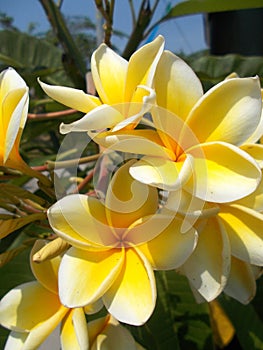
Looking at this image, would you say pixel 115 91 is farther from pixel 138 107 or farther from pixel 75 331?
pixel 75 331

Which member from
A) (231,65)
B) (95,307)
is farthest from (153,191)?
(231,65)

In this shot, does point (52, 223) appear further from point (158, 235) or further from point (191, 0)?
point (191, 0)

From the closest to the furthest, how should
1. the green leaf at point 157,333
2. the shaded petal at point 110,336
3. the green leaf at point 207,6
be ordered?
the shaded petal at point 110,336 → the green leaf at point 157,333 → the green leaf at point 207,6

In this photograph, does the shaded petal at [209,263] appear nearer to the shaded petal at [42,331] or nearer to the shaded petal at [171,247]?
the shaded petal at [171,247]

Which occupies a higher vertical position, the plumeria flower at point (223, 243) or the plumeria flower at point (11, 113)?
the plumeria flower at point (11, 113)

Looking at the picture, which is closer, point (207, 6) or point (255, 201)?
point (255, 201)

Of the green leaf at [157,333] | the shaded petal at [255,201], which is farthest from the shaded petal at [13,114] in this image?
the green leaf at [157,333]

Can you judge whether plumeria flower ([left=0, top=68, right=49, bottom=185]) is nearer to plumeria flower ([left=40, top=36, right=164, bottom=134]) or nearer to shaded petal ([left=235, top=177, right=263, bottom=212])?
plumeria flower ([left=40, top=36, right=164, bottom=134])
